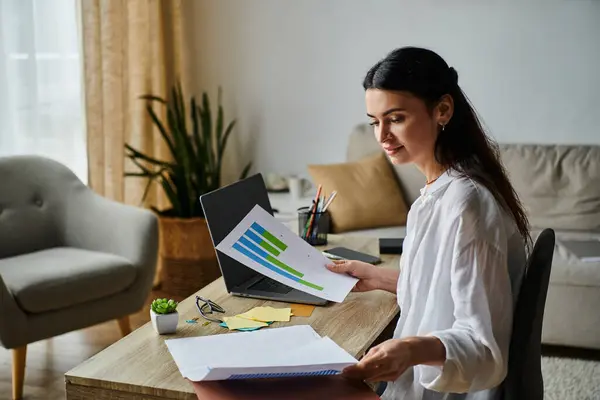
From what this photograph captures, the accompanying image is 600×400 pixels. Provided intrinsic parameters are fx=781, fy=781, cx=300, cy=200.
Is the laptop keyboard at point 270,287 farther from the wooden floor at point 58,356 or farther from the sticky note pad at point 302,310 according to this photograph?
the wooden floor at point 58,356

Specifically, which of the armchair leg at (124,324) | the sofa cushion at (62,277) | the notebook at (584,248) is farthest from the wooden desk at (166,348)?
the notebook at (584,248)

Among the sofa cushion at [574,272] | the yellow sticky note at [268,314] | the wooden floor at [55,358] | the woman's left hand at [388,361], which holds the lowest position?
the wooden floor at [55,358]

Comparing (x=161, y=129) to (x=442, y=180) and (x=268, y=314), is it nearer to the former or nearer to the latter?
(x=268, y=314)

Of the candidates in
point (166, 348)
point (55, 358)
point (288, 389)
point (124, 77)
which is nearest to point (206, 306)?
point (166, 348)

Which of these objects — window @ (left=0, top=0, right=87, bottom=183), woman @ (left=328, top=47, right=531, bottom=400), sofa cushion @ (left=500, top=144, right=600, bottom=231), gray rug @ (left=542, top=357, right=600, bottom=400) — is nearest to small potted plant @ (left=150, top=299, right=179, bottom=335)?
woman @ (left=328, top=47, right=531, bottom=400)

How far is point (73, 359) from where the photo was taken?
312 cm

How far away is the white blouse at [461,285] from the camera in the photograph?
3.85ft

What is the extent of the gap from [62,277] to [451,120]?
6.02 ft

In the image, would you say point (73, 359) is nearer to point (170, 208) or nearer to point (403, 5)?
point (170, 208)

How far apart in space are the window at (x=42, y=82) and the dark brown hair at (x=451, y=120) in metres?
2.49

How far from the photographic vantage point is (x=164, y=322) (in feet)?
4.94

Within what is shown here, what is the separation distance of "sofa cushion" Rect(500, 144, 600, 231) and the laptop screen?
6.44 feet

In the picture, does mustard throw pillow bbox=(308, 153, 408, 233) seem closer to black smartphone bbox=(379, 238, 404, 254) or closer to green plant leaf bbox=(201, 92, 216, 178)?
green plant leaf bbox=(201, 92, 216, 178)

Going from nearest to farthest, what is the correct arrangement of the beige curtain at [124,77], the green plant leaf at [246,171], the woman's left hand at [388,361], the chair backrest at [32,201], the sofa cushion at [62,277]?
the woman's left hand at [388,361]
the sofa cushion at [62,277]
the chair backrest at [32,201]
the beige curtain at [124,77]
the green plant leaf at [246,171]
